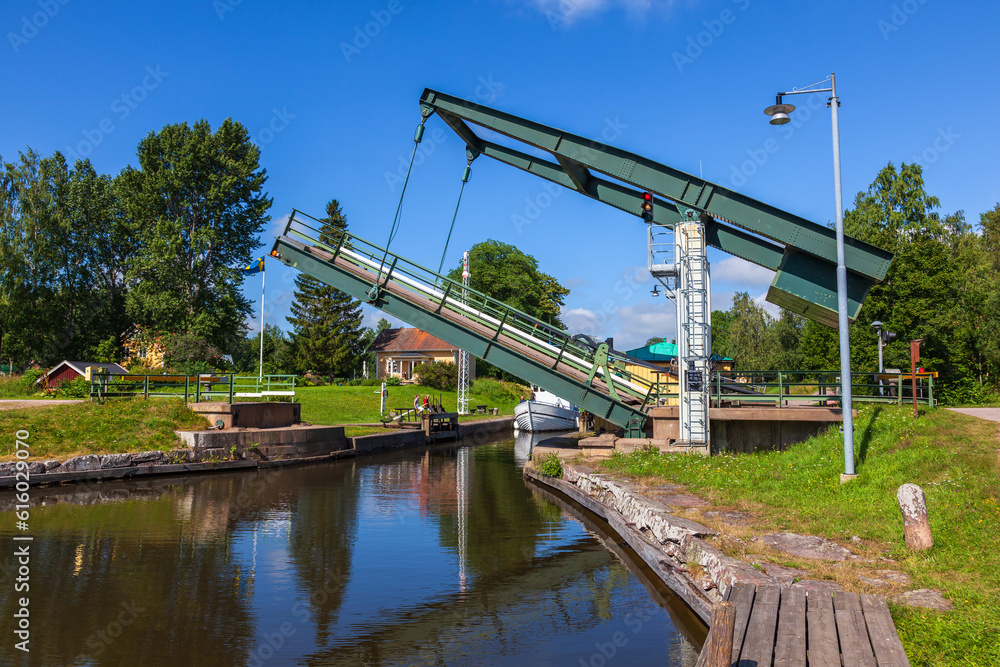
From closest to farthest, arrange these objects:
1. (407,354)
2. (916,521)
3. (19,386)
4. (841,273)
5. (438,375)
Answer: (916,521) → (841,273) → (19,386) → (438,375) → (407,354)

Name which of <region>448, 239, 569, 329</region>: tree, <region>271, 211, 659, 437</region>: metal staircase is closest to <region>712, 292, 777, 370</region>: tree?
<region>448, 239, 569, 329</region>: tree

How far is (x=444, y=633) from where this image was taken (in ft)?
24.5

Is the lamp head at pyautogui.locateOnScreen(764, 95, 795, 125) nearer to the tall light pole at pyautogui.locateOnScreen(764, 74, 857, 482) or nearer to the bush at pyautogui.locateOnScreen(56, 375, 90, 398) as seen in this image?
the tall light pole at pyautogui.locateOnScreen(764, 74, 857, 482)

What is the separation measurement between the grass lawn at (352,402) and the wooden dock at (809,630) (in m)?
23.5

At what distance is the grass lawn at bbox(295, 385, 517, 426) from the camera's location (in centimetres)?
3425

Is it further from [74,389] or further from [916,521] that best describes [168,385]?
[916,521]

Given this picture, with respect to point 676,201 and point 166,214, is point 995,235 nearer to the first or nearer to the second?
point 676,201

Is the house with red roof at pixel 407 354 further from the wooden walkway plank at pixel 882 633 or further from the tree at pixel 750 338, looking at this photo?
the wooden walkway plank at pixel 882 633

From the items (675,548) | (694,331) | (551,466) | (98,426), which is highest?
(694,331)

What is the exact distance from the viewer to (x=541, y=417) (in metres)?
35.0

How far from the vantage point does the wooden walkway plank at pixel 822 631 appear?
4969 millimetres

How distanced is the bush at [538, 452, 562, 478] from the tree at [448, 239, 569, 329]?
48687 mm

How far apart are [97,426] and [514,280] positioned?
51.5m

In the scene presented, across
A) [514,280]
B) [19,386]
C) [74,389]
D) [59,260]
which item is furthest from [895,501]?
[514,280]
